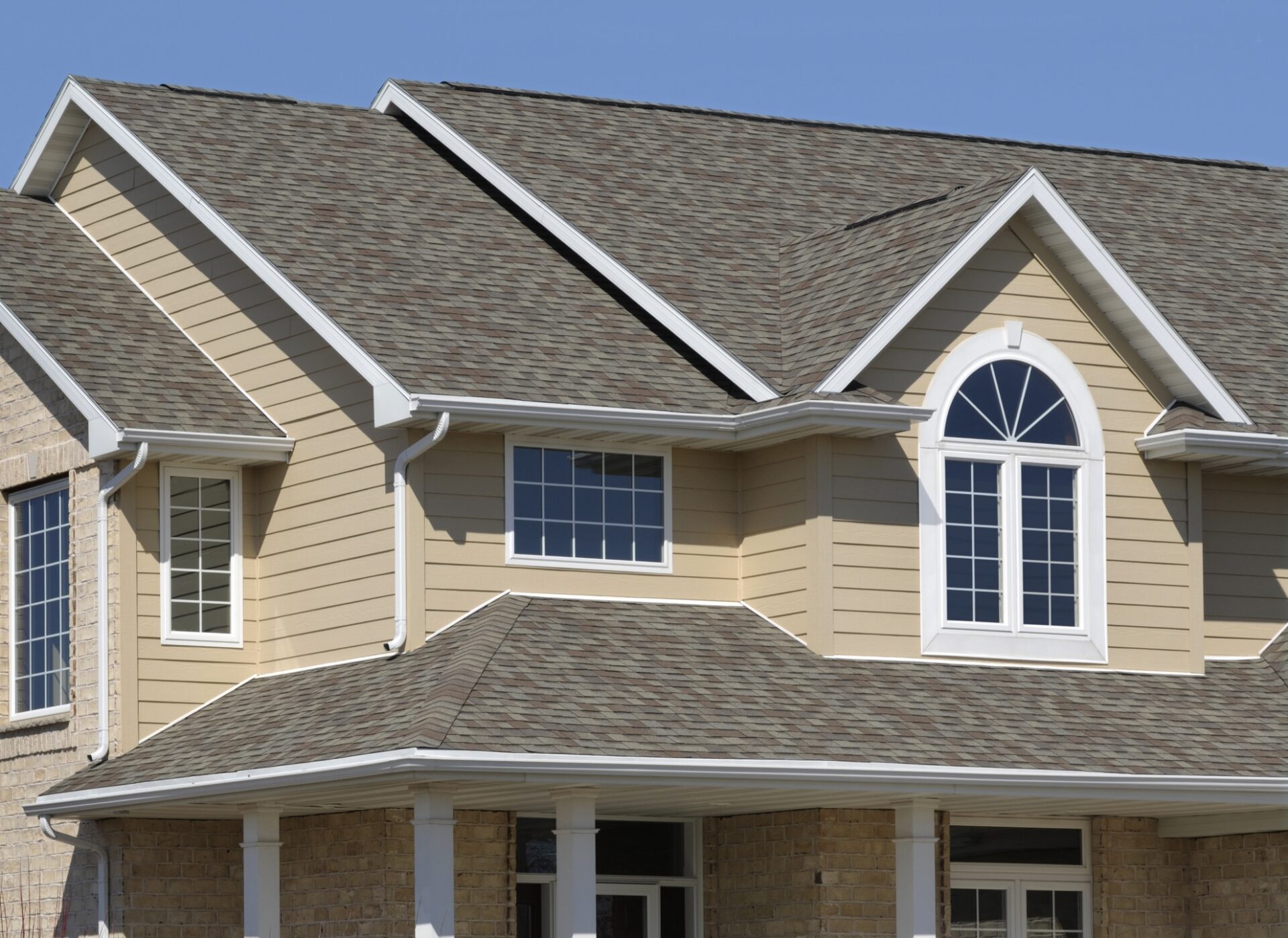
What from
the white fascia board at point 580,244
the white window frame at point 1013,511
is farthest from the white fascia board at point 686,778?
the white fascia board at point 580,244

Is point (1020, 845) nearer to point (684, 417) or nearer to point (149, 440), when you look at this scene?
point (684, 417)

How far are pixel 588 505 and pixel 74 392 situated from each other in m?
4.63

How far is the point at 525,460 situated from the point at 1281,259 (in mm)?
9524

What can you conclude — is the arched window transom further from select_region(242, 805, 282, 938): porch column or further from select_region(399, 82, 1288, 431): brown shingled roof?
select_region(242, 805, 282, 938): porch column

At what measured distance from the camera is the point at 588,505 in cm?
2062

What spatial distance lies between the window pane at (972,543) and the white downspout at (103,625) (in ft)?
23.2

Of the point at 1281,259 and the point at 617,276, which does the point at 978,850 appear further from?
the point at 1281,259

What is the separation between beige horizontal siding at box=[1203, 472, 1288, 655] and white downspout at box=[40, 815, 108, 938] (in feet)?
33.9

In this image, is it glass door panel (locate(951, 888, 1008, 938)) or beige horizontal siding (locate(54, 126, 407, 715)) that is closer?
beige horizontal siding (locate(54, 126, 407, 715))

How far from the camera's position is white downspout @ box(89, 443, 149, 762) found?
20766 mm

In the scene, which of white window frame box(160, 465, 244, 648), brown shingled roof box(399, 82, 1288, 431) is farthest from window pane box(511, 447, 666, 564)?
white window frame box(160, 465, 244, 648)

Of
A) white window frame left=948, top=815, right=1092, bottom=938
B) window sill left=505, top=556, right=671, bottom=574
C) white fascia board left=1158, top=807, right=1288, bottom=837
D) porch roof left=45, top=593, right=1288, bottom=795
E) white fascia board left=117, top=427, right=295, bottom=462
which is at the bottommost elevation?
white window frame left=948, top=815, right=1092, bottom=938

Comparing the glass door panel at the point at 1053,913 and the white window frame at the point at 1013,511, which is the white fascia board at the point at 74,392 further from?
the glass door panel at the point at 1053,913

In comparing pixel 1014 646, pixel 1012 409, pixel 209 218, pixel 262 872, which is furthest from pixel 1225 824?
pixel 209 218
